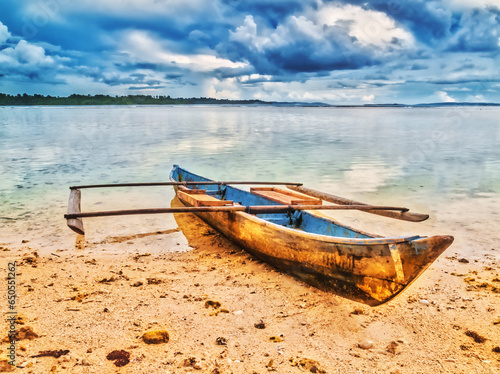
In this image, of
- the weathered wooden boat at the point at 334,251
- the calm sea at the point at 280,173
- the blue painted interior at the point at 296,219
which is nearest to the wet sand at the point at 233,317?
the weathered wooden boat at the point at 334,251

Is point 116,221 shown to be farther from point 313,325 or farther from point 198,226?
point 313,325

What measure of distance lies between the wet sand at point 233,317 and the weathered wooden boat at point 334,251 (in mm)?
243

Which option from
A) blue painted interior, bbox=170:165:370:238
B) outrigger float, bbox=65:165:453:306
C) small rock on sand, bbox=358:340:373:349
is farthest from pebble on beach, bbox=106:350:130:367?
blue painted interior, bbox=170:165:370:238

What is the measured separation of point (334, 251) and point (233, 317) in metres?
1.37

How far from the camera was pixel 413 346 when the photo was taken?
379cm

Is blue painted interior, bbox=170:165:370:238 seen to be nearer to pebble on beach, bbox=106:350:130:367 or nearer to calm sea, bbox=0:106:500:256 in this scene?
calm sea, bbox=0:106:500:256

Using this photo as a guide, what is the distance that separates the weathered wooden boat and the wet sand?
0.80 feet

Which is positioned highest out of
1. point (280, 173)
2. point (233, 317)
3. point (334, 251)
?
point (334, 251)

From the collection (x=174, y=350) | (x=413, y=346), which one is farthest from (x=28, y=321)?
(x=413, y=346)

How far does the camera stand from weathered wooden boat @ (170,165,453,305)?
3.84 meters

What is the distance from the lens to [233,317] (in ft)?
14.2

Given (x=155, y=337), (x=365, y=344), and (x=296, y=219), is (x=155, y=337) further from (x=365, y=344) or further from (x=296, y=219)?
(x=296, y=219)

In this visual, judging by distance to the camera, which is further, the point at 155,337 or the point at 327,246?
the point at 327,246

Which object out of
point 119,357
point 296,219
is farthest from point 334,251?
point 119,357
